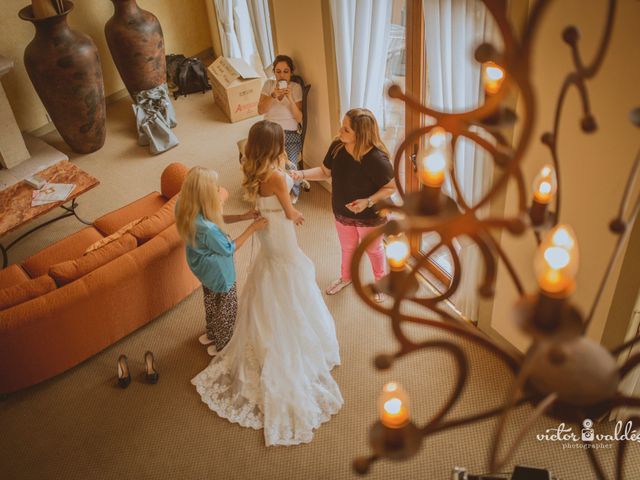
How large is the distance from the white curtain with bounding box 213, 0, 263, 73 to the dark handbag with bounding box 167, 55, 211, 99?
410 mm

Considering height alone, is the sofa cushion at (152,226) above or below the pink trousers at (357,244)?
above

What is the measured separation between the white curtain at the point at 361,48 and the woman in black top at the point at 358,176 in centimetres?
73

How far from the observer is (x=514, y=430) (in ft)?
10.9

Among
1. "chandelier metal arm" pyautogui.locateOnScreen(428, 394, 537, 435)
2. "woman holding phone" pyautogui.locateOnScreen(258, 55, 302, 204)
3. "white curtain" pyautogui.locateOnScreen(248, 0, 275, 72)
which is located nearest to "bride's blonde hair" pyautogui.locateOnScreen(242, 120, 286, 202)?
"woman holding phone" pyautogui.locateOnScreen(258, 55, 302, 204)

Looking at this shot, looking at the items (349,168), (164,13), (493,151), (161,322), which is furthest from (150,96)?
(493,151)

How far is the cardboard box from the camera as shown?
20.7 ft

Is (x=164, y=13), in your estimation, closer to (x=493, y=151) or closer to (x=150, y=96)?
(x=150, y=96)

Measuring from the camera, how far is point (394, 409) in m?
1.41

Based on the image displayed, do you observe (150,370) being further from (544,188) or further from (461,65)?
(544,188)

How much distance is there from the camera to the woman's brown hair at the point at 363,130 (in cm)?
340

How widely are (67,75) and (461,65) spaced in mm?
4090

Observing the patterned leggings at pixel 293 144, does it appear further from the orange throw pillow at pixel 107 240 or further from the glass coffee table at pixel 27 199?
the glass coffee table at pixel 27 199

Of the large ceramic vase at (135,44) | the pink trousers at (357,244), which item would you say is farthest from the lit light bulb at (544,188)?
the large ceramic vase at (135,44)

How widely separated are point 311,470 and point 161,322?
1.64m
